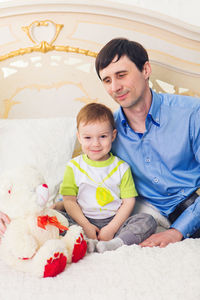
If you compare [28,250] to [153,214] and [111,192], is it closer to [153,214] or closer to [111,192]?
[111,192]

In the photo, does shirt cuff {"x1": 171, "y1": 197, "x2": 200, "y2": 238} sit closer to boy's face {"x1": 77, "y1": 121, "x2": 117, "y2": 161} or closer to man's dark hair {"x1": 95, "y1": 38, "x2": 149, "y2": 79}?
boy's face {"x1": 77, "y1": 121, "x2": 117, "y2": 161}

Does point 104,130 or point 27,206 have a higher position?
point 104,130

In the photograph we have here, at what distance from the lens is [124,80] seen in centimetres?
150

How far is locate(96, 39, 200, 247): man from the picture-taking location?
1498 millimetres

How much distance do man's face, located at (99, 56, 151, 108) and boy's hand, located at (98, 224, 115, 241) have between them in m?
0.58

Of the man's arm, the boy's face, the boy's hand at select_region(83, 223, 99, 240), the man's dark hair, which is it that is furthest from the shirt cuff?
the man's dark hair

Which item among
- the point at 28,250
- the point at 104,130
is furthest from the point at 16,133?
the point at 28,250

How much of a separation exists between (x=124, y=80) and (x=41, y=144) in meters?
0.59

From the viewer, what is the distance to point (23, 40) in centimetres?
196

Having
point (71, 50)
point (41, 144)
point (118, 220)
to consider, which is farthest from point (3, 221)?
point (71, 50)

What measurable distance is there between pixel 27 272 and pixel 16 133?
0.92m

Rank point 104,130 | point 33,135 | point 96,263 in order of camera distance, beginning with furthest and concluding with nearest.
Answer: point 33,135, point 104,130, point 96,263

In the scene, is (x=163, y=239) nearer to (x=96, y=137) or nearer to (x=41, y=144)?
(x=96, y=137)

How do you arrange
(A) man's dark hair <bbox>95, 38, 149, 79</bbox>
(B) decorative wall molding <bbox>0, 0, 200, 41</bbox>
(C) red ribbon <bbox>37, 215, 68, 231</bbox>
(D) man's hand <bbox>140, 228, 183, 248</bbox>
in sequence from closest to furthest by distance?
(C) red ribbon <bbox>37, 215, 68, 231</bbox> < (D) man's hand <bbox>140, 228, 183, 248</bbox> < (A) man's dark hair <bbox>95, 38, 149, 79</bbox> < (B) decorative wall molding <bbox>0, 0, 200, 41</bbox>
